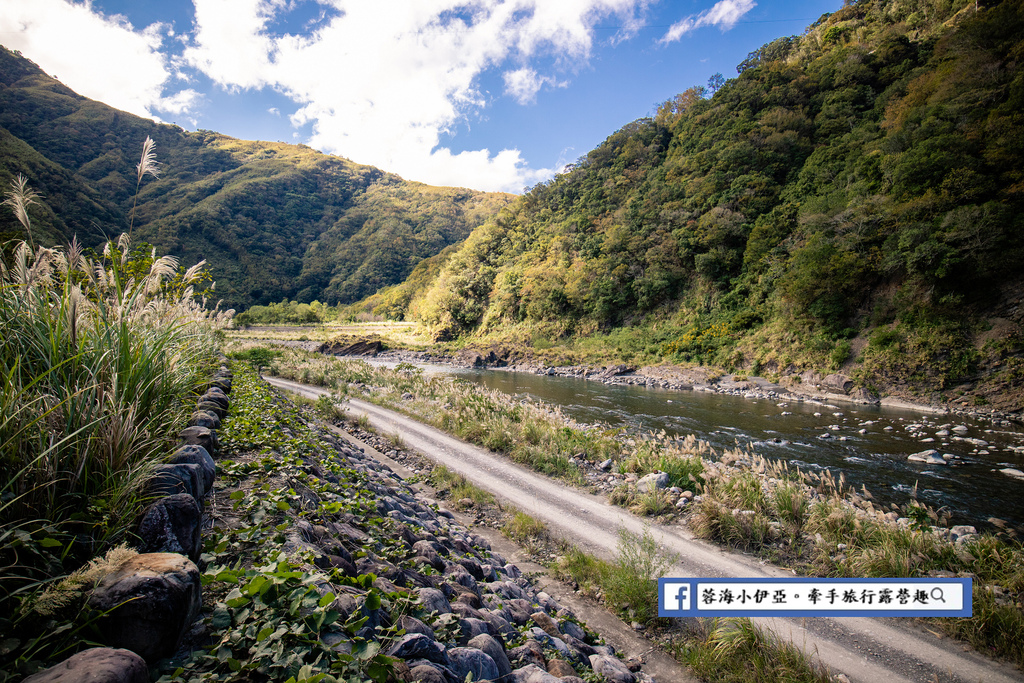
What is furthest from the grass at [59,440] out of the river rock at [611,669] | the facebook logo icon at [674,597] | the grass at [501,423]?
the grass at [501,423]

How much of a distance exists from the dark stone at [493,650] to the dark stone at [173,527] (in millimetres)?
2168

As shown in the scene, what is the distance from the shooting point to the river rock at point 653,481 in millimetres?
8375

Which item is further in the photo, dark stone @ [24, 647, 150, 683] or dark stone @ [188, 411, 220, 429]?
dark stone @ [188, 411, 220, 429]

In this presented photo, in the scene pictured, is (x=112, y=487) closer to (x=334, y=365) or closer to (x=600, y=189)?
(x=334, y=365)

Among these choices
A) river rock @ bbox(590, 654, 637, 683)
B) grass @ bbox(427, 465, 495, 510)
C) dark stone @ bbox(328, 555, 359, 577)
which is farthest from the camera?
grass @ bbox(427, 465, 495, 510)

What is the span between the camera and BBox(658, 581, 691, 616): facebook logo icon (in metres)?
4.16

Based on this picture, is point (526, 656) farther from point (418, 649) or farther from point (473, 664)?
point (418, 649)

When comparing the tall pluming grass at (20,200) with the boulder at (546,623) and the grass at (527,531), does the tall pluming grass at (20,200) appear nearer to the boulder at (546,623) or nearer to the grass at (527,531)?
the boulder at (546,623)

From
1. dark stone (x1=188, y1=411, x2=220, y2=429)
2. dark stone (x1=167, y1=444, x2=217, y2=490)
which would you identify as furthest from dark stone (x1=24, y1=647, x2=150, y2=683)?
dark stone (x1=188, y1=411, x2=220, y2=429)

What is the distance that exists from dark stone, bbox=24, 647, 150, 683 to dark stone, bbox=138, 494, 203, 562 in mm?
A: 952

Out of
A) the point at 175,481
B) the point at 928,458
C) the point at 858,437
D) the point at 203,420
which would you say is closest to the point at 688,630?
the point at 175,481

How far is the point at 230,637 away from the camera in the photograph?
192 centimetres

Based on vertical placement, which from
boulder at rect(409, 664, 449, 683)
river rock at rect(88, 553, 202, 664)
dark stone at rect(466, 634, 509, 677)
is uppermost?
river rock at rect(88, 553, 202, 664)

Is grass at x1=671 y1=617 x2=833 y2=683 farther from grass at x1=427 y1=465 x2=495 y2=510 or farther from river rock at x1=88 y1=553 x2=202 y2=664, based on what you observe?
river rock at x1=88 y1=553 x2=202 y2=664
